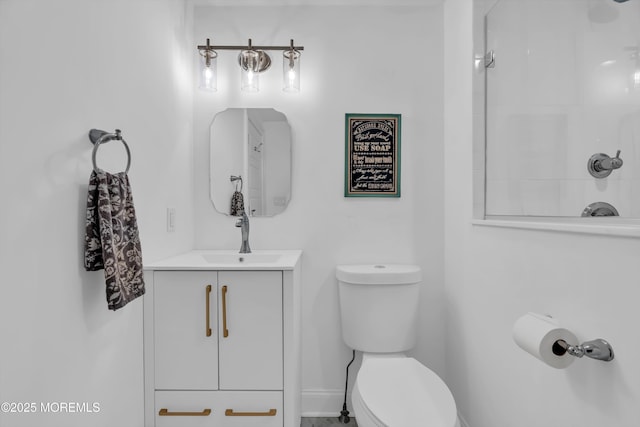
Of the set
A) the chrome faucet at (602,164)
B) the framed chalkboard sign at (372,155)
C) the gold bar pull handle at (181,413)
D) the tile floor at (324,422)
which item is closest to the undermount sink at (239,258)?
the framed chalkboard sign at (372,155)

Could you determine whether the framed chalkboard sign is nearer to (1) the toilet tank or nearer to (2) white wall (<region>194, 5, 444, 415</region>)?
(2) white wall (<region>194, 5, 444, 415</region>)

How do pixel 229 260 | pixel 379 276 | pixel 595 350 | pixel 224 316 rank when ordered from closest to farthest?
pixel 595 350 → pixel 224 316 → pixel 379 276 → pixel 229 260

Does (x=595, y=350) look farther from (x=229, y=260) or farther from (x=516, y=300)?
(x=229, y=260)

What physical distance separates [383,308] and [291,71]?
1.36m

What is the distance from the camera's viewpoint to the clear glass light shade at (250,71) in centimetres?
185

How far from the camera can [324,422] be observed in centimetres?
184

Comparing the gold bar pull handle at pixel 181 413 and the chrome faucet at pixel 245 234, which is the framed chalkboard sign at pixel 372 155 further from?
Result: the gold bar pull handle at pixel 181 413

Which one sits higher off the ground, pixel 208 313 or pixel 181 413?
pixel 208 313

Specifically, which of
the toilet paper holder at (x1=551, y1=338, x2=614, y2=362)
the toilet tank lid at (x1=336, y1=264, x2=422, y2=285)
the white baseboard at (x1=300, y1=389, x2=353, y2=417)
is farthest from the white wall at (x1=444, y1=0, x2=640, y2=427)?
the white baseboard at (x1=300, y1=389, x2=353, y2=417)

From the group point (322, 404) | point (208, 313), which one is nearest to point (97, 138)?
point (208, 313)

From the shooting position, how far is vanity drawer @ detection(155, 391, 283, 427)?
1.39 meters

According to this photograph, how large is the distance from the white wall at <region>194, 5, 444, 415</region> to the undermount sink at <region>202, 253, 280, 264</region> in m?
0.18

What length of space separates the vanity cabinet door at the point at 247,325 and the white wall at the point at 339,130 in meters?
0.56

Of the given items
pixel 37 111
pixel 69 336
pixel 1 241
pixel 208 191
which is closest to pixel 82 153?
pixel 37 111
